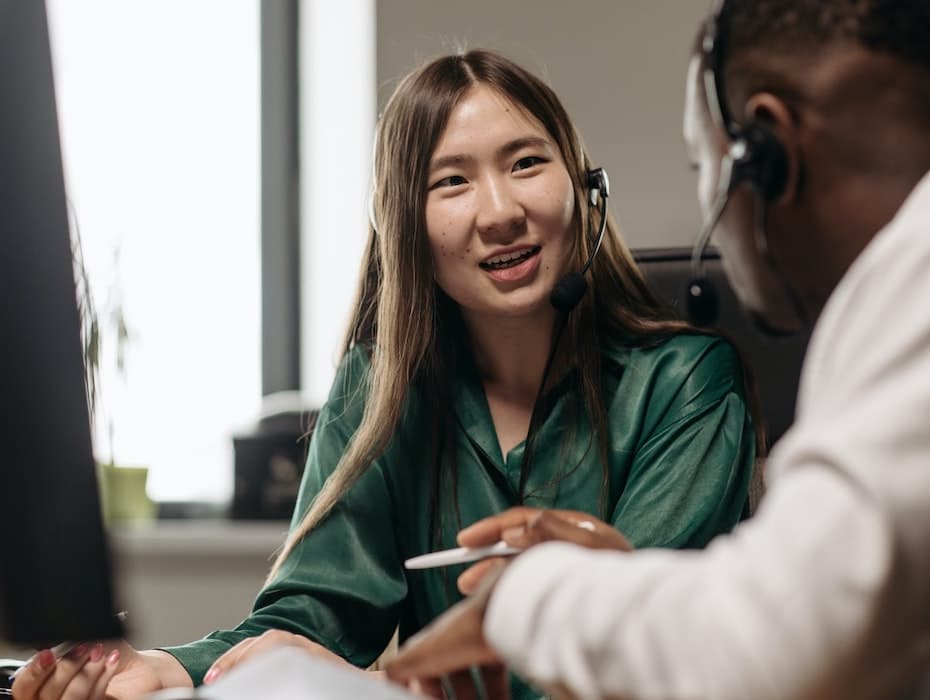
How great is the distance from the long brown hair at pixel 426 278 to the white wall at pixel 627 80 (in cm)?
32

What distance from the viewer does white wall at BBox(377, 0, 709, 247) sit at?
183cm

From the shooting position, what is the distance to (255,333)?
9.68 ft

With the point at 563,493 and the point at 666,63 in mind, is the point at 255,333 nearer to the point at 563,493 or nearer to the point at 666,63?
the point at 666,63

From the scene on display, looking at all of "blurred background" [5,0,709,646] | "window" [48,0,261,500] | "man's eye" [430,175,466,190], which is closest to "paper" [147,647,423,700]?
"man's eye" [430,175,466,190]

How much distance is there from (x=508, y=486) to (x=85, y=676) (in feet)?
1.89

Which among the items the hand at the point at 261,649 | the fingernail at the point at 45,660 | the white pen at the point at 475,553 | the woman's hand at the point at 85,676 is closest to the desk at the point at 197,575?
the hand at the point at 261,649

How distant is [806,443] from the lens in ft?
1.65

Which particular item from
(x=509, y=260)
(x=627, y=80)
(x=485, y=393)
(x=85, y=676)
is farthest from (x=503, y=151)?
(x=85, y=676)

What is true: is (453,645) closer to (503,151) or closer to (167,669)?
(167,669)

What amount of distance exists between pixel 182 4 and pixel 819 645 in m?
2.75

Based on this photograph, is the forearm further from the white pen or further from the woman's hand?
the woman's hand

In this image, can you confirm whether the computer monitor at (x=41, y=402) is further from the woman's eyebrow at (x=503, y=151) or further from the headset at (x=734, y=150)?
the woman's eyebrow at (x=503, y=151)

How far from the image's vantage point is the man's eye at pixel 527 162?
1.45 meters

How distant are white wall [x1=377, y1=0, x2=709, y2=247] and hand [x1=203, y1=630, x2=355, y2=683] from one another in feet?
2.76
